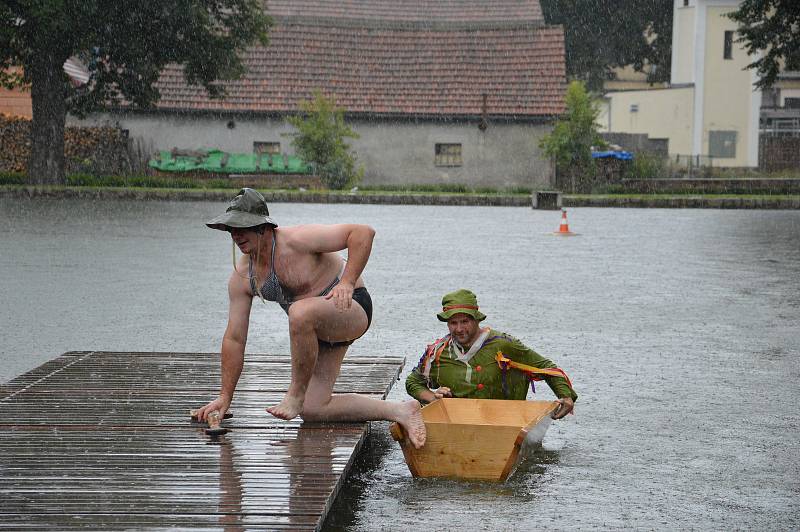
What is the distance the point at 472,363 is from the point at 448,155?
1388 inches

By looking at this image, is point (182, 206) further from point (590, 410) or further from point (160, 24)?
point (590, 410)

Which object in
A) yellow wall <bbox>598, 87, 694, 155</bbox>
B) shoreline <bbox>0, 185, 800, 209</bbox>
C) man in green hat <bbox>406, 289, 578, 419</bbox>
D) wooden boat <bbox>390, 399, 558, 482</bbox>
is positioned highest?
yellow wall <bbox>598, 87, 694, 155</bbox>

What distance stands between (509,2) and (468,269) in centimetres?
3302

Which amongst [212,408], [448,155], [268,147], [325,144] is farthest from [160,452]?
[448,155]

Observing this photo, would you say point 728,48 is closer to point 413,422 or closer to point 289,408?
point 289,408

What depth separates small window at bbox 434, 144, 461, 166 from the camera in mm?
41625

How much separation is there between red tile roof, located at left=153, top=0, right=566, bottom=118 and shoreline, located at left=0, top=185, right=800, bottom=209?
8362mm

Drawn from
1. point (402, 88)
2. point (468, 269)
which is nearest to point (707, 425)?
point (468, 269)

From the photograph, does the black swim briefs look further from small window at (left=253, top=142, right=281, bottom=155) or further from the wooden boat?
small window at (left=253, top=142, right=281, bottom=155)

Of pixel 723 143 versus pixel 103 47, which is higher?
pixel 103 47

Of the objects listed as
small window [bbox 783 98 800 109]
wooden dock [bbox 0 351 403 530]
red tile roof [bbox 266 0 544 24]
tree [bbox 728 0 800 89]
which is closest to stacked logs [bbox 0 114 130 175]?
red tile roof [bbox 266 0 544 24]

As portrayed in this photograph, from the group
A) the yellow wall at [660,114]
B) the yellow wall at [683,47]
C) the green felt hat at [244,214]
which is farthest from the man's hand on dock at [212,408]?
the yellow wall at [683,47]

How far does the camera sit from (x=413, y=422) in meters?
5.99

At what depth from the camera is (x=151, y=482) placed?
5.34 m
